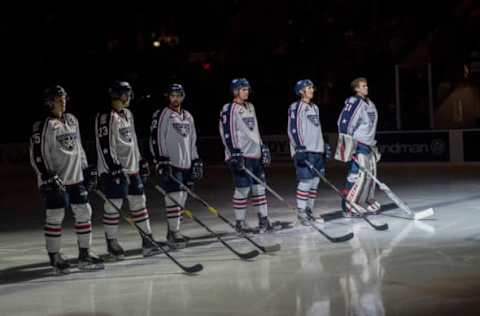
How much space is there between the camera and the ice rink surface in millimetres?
6539

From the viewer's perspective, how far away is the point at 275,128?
26.7m

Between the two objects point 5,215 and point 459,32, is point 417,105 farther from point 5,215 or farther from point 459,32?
point 5,215

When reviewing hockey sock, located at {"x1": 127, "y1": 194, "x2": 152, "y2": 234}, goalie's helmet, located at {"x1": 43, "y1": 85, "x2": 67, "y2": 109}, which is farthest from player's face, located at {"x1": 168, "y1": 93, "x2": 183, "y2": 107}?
goalie's helmet, located at {"x1": 43, "y1": 85, "x2": 67, "y2": 109}

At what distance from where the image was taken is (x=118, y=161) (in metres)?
8.84

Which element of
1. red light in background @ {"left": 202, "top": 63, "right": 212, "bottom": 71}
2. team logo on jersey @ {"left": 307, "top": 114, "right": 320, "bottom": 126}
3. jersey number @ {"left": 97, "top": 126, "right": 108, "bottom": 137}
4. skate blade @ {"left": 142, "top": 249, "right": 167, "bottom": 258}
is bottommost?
skate blade @ {"left": 142, "top": 249, "right": 167, "bottom": 258}

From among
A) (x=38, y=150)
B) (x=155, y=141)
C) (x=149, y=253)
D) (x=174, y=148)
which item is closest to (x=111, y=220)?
(x=149, y=253)

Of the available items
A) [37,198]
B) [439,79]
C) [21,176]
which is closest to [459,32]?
[439,79]

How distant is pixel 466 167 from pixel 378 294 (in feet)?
43.7

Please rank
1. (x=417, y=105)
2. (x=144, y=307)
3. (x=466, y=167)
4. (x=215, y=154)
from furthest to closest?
(x=417, y=105), (x=215, y=154), (x=466, y=167), (x=144, y=307)

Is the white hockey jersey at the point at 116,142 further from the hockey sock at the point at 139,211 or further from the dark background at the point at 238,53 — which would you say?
the dark background at the point at 238,53

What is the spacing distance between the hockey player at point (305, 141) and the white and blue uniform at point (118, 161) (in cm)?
268

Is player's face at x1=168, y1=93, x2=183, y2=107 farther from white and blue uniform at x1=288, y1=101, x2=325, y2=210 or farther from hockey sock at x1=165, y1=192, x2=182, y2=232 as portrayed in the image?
white and blue uniform at x1=288, y1=101, x2=325, y2=210

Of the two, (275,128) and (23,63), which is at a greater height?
(23,63)

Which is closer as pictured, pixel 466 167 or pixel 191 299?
pixel 191 299
